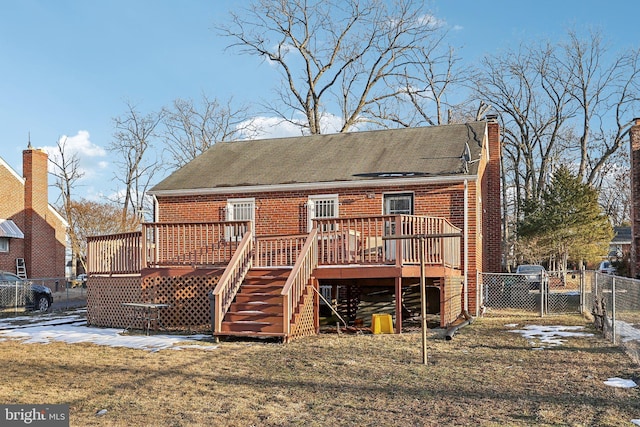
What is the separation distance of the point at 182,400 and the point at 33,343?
19.9 feet

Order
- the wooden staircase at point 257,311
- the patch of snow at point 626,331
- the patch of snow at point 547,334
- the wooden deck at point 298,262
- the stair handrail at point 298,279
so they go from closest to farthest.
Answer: the patch of snow at point 626,331 < the patch of snow at point 547,334 < the stair handrail at point 298,279 < the wooden staircase at point 257,311 < the wooden deck at point 298,262

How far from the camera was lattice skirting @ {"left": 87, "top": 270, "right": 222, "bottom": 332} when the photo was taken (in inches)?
561

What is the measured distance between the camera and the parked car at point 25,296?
813 inches

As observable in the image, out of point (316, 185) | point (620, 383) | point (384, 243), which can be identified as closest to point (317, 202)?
point (316, 185)

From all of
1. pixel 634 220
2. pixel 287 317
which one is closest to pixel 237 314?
pixel 287 317

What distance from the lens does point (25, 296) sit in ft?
68.6

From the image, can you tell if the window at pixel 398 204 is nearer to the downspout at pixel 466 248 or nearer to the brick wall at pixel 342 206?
the brick wall at pixel 342 206

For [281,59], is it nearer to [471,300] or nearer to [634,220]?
[634,220]

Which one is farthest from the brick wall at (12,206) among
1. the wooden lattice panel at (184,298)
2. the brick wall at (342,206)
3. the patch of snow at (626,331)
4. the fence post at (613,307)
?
the patch of snow at (626,331)

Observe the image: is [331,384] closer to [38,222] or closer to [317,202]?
[317,202]

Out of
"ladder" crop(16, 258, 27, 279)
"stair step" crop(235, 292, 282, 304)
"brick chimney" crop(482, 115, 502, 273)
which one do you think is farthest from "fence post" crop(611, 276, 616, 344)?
"ladder" crop(16, 258, 27, 279)

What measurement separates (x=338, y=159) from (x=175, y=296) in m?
7.32

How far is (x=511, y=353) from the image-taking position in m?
10.4

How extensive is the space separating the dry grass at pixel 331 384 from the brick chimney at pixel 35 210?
63.2 ft
